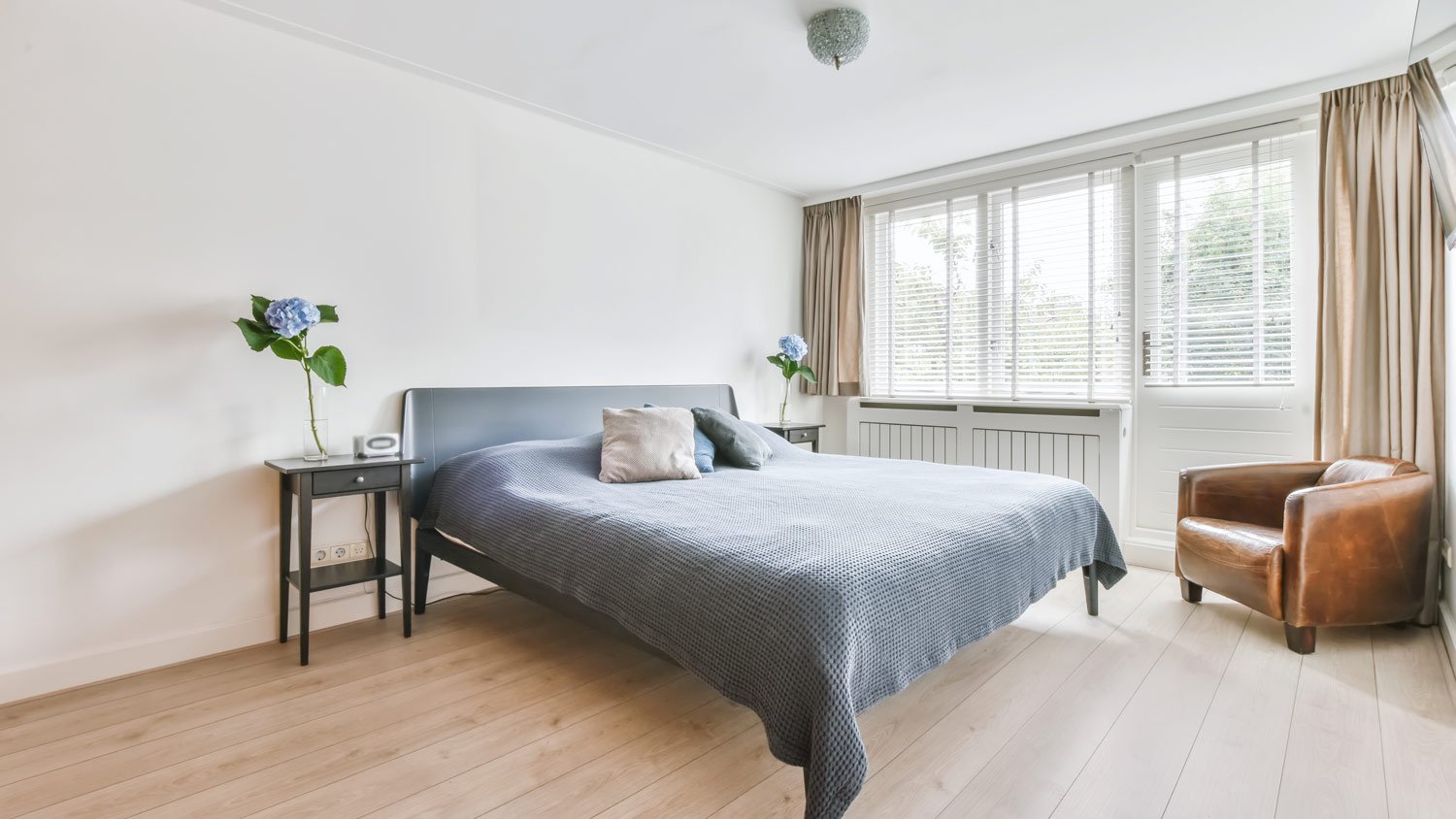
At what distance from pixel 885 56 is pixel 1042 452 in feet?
7.74

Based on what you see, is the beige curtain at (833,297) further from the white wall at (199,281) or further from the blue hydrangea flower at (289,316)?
the blue hydrangea flower at (289,316)

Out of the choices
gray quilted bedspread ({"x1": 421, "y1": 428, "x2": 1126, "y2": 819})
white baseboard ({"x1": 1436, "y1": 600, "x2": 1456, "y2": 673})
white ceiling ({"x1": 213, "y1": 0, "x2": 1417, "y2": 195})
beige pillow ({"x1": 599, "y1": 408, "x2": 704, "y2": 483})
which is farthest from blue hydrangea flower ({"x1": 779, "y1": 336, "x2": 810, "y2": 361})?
white baseboard ({"x1": 1436, "y1": 600, "x2": 1456, "y2": 673})

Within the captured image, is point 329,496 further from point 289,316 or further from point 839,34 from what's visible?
point 839,34

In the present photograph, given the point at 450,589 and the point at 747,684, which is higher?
the point at 747,684

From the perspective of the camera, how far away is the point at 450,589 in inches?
125

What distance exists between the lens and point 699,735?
6.27 ft

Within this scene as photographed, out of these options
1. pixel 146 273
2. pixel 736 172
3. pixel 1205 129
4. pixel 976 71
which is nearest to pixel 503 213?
pixel 146 273

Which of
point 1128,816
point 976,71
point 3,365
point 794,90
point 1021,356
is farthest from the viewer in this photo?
point 1021,356

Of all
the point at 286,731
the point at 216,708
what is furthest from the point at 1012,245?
the point at 216,708

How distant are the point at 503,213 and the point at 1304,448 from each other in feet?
13.2

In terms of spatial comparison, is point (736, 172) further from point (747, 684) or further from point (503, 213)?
point (747, 684)

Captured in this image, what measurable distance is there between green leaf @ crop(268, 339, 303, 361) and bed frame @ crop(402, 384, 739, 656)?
0.51m

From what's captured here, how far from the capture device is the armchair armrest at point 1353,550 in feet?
7.82

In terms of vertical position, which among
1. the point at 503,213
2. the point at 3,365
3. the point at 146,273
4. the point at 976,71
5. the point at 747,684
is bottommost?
the point at 747,684
